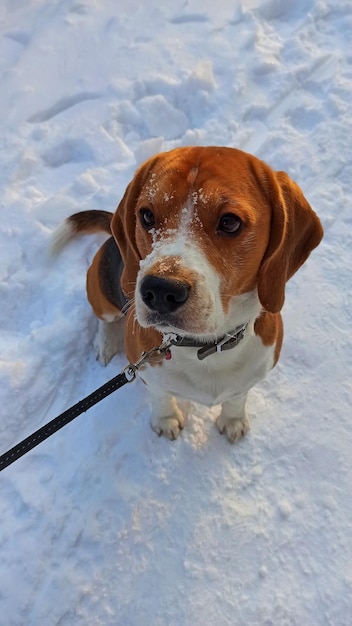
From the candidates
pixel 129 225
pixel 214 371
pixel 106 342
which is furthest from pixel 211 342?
pixel 106 342

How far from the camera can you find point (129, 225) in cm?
249

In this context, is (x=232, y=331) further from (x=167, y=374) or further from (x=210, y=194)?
(x=210, y=194)

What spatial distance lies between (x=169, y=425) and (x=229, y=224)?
1.58 meters

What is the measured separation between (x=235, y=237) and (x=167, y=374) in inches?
34.6

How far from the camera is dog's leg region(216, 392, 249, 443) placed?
3240mm

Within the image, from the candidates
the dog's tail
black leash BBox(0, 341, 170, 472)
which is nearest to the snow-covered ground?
the dog's tail

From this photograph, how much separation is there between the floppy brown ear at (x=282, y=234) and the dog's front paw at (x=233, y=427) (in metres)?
1.18

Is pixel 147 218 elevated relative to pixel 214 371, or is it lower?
elevated

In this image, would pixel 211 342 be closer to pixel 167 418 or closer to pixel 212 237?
pixel 212 237

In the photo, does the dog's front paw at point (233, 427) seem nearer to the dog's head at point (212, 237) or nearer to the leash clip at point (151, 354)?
the leash clip at point (151, 354)

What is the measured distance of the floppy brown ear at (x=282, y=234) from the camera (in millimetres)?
2236

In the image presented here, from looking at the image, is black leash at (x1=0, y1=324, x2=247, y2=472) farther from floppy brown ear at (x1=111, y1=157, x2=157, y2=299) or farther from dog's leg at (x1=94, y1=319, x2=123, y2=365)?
dog's leg at (x1=94, y1=319, x2=123, y2=365)

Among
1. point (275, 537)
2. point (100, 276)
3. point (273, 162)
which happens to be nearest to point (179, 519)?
point (275, 537)

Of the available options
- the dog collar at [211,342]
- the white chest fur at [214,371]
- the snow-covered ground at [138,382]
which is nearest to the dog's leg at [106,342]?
the snow-covered ground at [138,382]
